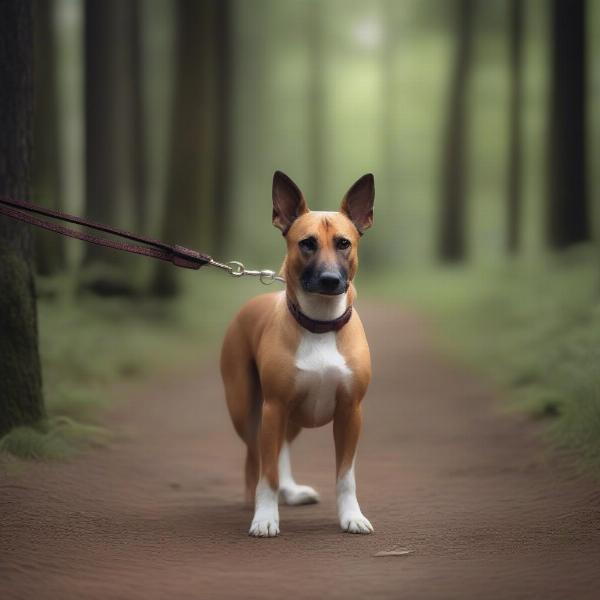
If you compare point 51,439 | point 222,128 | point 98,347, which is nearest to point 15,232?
point 51,439

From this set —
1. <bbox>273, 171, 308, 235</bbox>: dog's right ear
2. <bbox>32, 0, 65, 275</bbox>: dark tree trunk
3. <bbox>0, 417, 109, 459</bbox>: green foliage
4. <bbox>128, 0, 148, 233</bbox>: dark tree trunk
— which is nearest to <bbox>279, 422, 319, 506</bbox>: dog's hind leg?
<bbox>273, 171, 308, 235</bbox>: dog's right ear

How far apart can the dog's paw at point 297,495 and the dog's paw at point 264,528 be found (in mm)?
1065

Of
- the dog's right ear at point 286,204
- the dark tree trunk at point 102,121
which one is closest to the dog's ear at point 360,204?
the dog's right ear at point 286,204

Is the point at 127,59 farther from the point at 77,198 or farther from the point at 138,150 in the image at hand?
the point at 77,198

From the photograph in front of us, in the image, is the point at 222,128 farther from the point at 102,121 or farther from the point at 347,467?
the point at 347,467

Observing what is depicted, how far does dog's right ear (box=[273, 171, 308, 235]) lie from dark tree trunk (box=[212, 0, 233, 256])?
17.1 meters

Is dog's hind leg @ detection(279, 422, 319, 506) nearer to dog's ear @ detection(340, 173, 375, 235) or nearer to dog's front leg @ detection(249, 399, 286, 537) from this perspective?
dog's front leg @ detection(249, 399, 286, 537)

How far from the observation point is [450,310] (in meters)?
19.0

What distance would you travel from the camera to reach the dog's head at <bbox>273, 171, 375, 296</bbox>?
17.1 ft

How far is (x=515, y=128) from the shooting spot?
91.4 ft

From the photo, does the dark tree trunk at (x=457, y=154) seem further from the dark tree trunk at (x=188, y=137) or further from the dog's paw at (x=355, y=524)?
the dog's paw at (x=355, y=524)

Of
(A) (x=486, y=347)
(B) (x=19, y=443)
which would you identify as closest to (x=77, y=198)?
(A) (x=486, y=347)

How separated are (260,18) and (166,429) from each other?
27.3 meters

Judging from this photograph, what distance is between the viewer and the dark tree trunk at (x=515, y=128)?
26.6 metres
